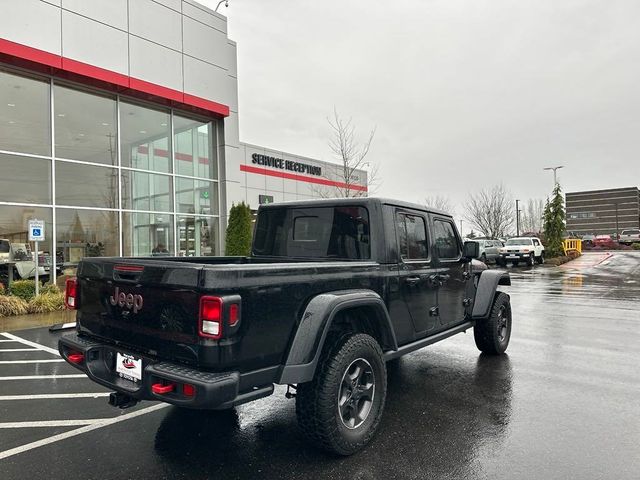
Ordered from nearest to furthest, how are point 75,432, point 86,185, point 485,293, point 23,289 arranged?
point 75,432
point 485,293
point 23,289
point 86,185

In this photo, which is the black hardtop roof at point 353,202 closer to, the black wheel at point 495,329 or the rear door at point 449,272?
the rear door at point 449,272

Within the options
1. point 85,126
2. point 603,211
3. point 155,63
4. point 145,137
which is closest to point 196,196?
point 145,137

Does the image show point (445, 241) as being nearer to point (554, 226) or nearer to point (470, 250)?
point (470, 250)

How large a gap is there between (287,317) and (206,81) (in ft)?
47.3

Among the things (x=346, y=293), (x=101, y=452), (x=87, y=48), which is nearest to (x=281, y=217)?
(x=346, y=293)

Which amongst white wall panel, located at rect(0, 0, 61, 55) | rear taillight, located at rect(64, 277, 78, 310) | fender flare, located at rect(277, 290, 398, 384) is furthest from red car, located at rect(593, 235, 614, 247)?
rear taillight, located at rect(64, 277, 78, 310)

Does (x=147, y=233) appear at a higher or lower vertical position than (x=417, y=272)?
higher

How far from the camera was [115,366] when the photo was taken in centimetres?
312

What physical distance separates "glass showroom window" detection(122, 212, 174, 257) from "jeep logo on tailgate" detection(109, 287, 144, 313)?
1163cm

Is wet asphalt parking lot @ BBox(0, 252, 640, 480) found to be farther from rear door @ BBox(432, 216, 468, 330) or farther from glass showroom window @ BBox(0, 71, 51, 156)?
glass showroom window @ BBox(0, 71, 51, 156)

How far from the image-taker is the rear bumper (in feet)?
8.21

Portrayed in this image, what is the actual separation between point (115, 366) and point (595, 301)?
11.9 m

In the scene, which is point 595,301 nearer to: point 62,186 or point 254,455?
point 254,455

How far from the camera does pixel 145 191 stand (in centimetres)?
1468
